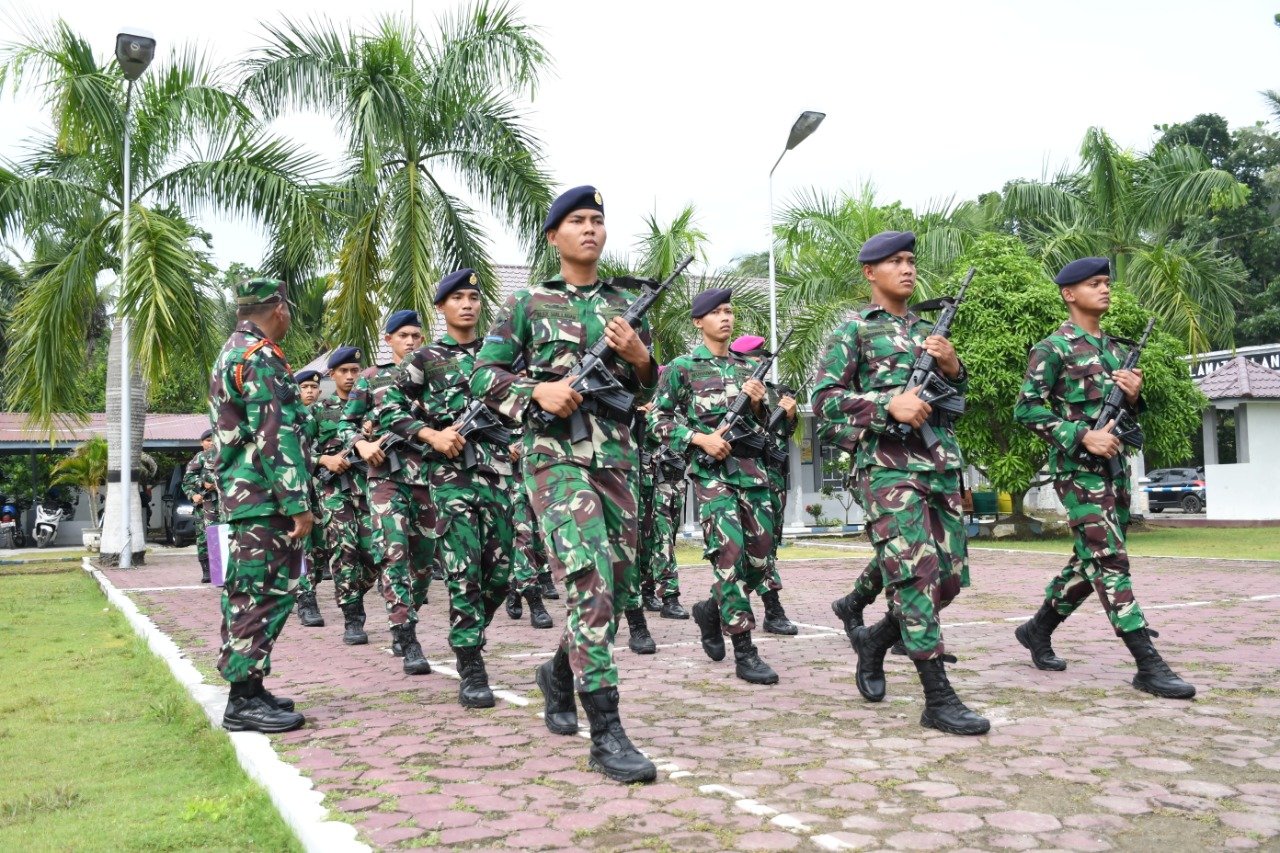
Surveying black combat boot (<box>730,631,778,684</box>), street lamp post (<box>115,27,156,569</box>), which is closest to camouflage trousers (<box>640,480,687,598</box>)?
black combat boot (<box>730,631,778,684</box>)

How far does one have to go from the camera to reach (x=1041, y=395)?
6324mm

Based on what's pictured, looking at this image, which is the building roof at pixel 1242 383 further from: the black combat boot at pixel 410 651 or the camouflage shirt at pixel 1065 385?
the black combat boot at pixel 410 651

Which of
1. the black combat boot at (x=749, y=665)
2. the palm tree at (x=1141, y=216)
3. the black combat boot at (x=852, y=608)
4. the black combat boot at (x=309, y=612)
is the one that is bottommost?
the black combat boot at (x=309, y=612)

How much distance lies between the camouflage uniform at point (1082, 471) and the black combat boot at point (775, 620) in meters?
2.35

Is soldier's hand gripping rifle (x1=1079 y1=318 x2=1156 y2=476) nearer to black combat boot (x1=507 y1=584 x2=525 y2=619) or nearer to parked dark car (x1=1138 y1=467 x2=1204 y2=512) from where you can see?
black combat boot (x1=507 y1=584 x2=525 y2=619)

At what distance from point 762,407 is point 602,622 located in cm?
296

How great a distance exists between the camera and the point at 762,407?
7207mm

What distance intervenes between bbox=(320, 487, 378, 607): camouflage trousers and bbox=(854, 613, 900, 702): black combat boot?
4380 mm


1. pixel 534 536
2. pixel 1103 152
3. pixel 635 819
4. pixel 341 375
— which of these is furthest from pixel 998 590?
pixel 1103 152

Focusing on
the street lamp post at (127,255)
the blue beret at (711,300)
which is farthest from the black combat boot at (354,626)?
the street lamp post at (127,255)

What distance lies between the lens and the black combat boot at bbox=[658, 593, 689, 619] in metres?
9.62

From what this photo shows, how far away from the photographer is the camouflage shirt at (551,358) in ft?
15.5

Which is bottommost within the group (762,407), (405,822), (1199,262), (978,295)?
(405,822)

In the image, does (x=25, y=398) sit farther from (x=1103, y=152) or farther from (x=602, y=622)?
(x=1103, y=152)
